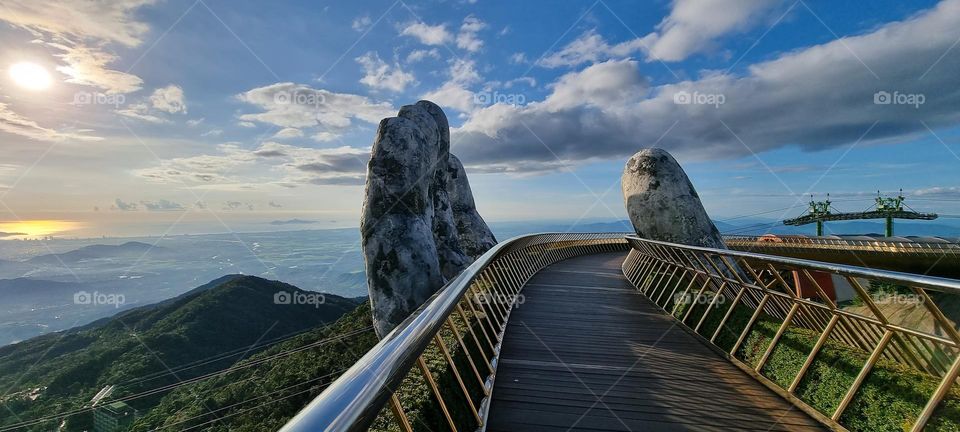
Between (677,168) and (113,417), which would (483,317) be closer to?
(677,168)

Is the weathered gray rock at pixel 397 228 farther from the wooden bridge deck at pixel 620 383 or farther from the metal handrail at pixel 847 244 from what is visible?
the metal handrail at pixel 847 244

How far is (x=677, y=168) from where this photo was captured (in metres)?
14.7

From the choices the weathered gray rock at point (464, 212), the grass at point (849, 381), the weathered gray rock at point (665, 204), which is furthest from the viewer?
the weathered gray rock at point (464, 212)

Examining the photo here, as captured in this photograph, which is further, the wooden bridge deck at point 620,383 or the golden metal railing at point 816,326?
the wooden bridge deck at point 620,383

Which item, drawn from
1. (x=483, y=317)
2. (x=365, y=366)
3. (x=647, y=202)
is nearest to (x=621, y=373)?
(x=483, y=317)

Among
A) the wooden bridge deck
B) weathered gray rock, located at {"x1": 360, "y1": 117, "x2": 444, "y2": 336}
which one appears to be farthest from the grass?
weathered gray rock, located at {"x1": 360, "y1": 117, "x2": 444, "y2": 336}

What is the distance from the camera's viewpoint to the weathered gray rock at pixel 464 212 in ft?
92.1

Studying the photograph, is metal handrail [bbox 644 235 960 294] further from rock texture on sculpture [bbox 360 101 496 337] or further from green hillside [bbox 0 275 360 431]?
green hillside [bbox 0 275 360 431]

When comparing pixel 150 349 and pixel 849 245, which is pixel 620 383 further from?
pixel 150 349

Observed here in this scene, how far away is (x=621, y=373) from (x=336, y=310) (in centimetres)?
6712

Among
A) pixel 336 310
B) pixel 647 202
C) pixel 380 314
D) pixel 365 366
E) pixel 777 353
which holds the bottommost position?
pixel 336 310

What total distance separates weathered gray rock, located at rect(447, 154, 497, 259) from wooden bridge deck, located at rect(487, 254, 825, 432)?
1951cm

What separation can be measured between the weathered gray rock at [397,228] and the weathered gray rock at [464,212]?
8584 millimetres

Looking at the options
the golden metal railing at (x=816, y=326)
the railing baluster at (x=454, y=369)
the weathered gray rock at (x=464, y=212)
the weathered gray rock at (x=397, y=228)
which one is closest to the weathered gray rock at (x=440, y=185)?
the weathered gray rock at (x=397, y=228)
